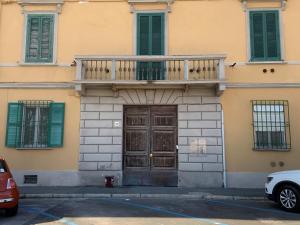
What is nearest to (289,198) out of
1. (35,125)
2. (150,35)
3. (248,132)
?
(248,132)

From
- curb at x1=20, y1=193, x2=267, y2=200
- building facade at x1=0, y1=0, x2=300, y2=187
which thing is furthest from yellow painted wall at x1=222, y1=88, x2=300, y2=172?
curb at x1=20, y1=193, x2=267, y2=200

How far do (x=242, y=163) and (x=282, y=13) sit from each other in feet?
19.8

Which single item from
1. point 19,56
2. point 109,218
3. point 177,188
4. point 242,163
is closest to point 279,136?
point 242,163

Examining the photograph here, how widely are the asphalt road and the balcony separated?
4300mm

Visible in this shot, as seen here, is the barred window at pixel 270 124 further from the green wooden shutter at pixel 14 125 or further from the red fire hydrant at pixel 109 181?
the green wooden shutter at pixel 14 125

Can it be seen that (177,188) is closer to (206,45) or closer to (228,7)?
(206,45)

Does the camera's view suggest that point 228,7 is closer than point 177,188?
No

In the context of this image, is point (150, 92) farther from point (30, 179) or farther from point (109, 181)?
point (30, 179)

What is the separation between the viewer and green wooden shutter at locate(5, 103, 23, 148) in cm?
1352

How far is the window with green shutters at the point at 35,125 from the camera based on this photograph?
533 inches

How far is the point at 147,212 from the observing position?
9.09m

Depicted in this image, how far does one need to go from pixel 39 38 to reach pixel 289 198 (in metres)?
10.7

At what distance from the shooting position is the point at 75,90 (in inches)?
537

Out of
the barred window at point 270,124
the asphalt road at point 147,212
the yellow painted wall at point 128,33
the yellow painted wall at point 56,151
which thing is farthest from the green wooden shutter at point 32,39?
the barred window at point 270,124
